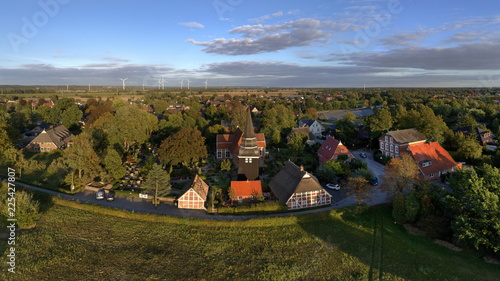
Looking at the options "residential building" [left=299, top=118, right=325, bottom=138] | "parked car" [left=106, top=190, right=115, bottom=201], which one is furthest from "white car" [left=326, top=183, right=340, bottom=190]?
"residential building" [left=299, top=118, right=325, bottom=138]

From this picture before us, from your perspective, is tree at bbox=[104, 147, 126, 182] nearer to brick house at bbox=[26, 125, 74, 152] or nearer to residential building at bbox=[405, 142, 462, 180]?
brick house at bbox=[26, 125, 74, 152]

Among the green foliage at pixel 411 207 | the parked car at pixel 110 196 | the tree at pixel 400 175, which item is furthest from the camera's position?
the parked car at pixel 110 196

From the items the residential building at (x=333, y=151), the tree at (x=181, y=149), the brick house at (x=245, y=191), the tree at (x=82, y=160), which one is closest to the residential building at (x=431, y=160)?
the residential building at (x=333, y=151)

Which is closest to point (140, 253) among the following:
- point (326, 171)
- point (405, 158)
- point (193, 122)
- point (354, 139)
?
point (326, 171)

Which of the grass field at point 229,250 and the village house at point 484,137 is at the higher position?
the village house at point 484,137

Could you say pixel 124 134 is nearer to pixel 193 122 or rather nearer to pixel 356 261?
pixel 193 122

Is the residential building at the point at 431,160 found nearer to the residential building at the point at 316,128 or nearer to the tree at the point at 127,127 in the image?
the residential building at the point at 316,128
